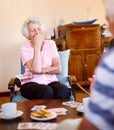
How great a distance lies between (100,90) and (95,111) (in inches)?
2.4

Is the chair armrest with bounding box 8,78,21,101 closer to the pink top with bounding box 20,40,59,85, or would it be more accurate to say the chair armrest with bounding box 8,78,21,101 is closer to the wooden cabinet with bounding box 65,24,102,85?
the pink top with bounding box 20,40,59,85

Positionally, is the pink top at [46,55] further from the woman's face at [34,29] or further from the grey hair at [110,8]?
the grey hair at [110,8]

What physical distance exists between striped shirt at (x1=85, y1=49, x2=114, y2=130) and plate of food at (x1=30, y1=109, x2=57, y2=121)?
3.09ft

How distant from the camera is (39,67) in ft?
9.16

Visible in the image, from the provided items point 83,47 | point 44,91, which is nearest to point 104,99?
point 44,91

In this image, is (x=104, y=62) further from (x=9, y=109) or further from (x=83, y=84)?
(x=83, y=84)

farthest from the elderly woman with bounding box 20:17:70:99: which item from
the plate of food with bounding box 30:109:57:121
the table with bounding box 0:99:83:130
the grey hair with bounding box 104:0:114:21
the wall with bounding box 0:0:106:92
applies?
the grey hair with bounding box 104:0:114:21

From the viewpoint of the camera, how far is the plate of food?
1.71 metres

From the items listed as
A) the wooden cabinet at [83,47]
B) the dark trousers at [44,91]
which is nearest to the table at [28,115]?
the dark trousers at [44,91]

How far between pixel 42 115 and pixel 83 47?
3025mm

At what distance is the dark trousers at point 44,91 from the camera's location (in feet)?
8.69

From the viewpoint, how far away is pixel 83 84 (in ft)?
15.5

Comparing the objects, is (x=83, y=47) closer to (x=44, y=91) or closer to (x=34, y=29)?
(x=34, y=29)

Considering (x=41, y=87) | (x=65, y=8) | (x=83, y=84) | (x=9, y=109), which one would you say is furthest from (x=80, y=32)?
(x=9, y=109)
